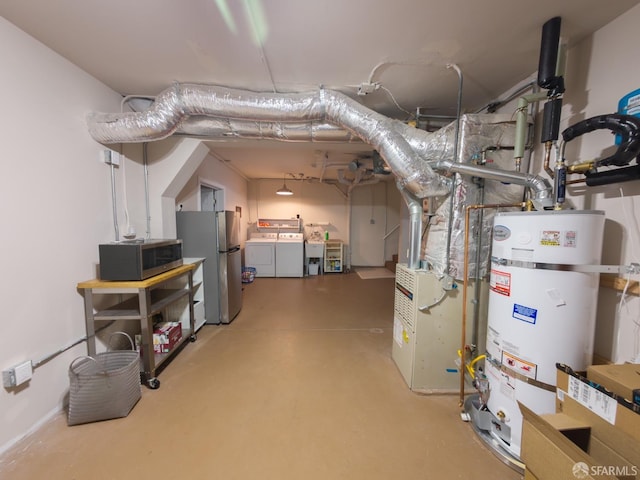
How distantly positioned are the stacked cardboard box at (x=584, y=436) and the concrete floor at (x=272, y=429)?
0.52 metres

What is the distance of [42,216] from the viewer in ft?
5.01

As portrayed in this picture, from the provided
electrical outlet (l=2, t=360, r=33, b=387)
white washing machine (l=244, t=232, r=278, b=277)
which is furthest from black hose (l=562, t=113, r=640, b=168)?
white washing machine (l=244, t=232, r=278, b=277)

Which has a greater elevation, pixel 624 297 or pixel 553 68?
pixel 553 68

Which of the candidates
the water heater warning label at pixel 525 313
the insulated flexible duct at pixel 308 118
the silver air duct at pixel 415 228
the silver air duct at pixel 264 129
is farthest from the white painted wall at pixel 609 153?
the silver air duct at pixel 264 129

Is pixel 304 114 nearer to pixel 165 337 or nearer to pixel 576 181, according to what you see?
pixel 576 181

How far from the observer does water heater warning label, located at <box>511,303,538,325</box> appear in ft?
3.95

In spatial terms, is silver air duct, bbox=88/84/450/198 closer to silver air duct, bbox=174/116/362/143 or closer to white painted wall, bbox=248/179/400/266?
silver air duct, bbox=174/116/362/143

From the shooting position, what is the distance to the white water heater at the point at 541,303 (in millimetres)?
1134

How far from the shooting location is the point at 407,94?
2051mm

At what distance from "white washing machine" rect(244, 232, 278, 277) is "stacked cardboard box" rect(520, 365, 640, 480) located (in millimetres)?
4818

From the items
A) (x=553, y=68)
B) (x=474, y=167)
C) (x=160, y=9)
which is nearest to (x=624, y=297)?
(x=474, y=167)

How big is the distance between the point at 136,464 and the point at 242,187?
5.02 meters

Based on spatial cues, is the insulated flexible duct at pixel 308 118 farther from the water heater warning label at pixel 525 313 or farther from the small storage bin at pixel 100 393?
→ the small storage bin at pixel 100 393

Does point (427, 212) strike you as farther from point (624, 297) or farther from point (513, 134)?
point (624, 297)
